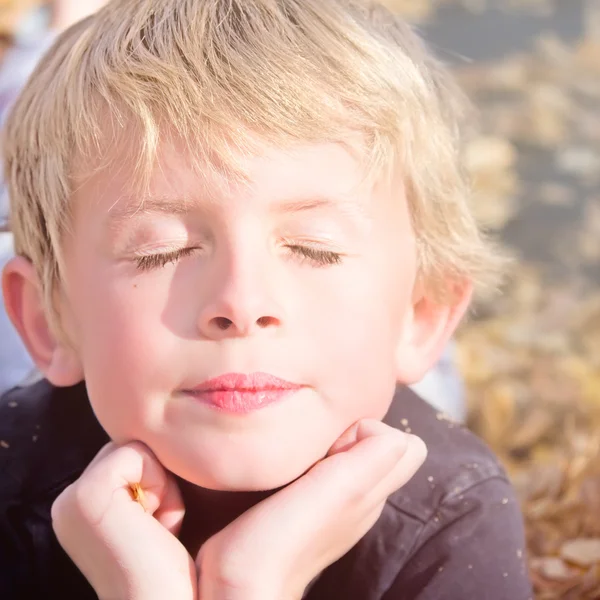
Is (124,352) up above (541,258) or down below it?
above

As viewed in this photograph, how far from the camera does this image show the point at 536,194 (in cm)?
320

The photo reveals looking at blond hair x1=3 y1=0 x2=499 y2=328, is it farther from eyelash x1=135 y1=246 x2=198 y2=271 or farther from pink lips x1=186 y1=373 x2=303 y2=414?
pink lips x1=186 y1=373 x2=303 y2=414

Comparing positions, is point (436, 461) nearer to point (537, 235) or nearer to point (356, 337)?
point (356, 337)

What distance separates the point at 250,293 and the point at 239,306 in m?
0.02

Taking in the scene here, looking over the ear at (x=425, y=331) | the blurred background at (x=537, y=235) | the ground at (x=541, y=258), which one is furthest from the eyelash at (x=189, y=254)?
the ground at (x=541, y=258)

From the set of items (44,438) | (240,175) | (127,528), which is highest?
(240,175)

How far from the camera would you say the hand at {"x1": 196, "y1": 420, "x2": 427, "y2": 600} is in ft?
3.61

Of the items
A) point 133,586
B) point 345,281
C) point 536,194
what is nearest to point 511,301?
point 536,194

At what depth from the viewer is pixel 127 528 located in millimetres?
1153

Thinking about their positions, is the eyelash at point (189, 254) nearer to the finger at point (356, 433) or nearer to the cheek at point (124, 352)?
the cheek at point (124, 352)

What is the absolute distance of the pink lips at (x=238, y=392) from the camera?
109cm

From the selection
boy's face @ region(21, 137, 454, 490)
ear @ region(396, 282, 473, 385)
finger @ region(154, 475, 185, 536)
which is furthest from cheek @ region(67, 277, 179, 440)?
ear @ region(396, 282, 473, 385)

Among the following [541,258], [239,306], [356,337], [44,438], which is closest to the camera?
[239,306]

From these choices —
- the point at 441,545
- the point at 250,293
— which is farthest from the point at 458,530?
the point at 250,293
